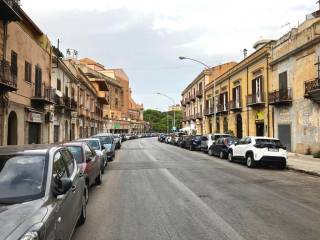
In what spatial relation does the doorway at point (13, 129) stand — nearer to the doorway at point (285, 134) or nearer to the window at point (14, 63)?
the window at point (14, 63)

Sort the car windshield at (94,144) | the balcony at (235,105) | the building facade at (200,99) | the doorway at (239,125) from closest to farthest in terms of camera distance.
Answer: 1. the car windshield at (94,144)
2. the balcony at (235,105)
3. the doorway at (239,125)
4. the building facade at (200,99)

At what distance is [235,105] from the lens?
43219mm

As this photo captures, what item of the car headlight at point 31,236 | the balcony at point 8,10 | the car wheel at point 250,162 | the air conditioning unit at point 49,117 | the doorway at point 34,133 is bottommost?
the car wheel at point 250,162

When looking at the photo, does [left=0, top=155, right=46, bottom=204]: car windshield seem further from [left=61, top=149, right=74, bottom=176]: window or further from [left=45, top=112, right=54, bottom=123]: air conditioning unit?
[left=45, top=112, right=54, bottom=123]: air conditioning unit

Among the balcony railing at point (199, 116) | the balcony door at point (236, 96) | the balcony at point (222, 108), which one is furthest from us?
the balcony railing at point (199, 116)

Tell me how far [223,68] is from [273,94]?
117 ft

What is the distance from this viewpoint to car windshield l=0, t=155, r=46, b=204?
453 centimetres

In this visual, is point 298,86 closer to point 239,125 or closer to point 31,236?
point 239,125

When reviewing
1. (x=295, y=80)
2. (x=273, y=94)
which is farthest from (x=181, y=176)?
(x=273, y=94)

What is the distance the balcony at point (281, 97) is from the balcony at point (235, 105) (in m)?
10.4

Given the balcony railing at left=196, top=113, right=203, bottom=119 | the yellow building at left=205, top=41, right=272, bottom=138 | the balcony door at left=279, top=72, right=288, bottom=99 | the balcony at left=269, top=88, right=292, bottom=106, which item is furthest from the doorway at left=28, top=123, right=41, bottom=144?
the balcony railing at left=196, top=113, right=203, bottom=119

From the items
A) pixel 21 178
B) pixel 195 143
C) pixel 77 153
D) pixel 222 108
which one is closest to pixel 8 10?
pixel 77 153

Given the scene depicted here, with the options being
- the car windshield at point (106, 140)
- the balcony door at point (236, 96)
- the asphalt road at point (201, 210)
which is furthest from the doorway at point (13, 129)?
the balcony door at point (236, 96)

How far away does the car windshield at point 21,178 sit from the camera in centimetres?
453
